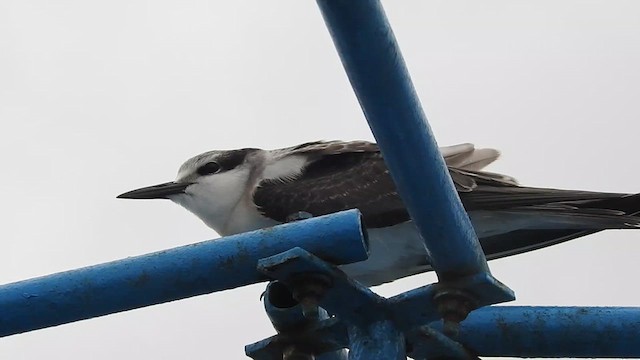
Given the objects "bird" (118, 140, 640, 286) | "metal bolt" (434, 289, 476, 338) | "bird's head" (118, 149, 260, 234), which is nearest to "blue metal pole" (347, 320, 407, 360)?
"metal bolt" (434, 289, 476, 338)

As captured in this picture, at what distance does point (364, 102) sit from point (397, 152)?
0.50ft

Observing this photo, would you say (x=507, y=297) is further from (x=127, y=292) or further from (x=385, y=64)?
(x=127, y=292)

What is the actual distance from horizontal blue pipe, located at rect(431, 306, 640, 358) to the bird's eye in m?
4.25

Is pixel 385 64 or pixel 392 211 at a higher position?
pixel 385 64

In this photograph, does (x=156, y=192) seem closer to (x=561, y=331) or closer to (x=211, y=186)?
(x=211, y=186)

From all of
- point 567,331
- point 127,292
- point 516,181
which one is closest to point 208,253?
point 127,292

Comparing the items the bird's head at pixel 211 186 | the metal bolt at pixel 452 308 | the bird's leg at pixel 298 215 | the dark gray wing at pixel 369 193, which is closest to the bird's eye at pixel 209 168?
the bird's head at pixel 211 186

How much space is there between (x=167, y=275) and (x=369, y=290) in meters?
0.50

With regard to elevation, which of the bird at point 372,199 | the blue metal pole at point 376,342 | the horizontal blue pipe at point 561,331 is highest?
the blue metal pole at point 376,342

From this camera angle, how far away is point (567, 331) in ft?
9.29

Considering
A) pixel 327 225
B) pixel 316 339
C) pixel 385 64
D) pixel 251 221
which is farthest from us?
pixel 251 221

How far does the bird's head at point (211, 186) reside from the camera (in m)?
6.55

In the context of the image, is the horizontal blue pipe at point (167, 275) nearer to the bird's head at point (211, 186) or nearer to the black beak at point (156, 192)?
the bird's head at point (211, 186)

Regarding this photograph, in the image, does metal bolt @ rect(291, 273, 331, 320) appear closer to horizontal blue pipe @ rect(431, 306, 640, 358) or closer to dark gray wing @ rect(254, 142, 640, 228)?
horizontal blue pipe @ rect(431, 306, 640, 358)
